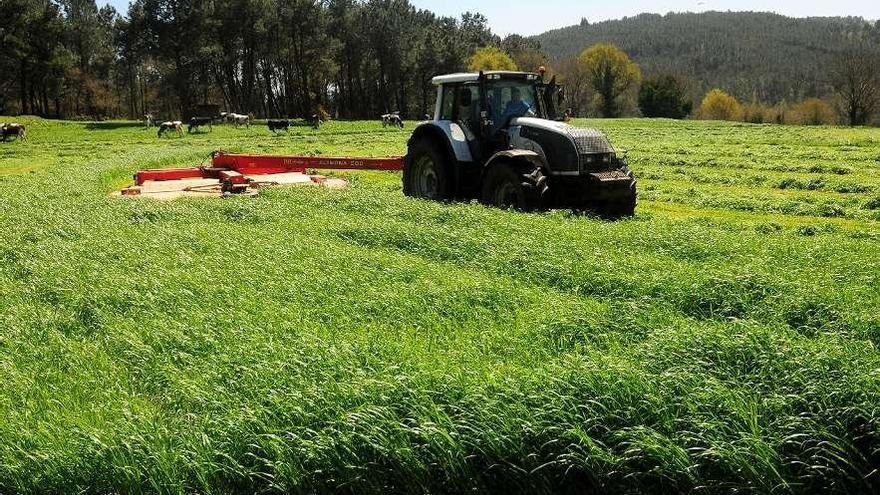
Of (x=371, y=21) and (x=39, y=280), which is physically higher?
(x=371, y=21)

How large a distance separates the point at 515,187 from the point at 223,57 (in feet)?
182

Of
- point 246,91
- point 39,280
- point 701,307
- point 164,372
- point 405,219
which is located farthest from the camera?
point 246,91

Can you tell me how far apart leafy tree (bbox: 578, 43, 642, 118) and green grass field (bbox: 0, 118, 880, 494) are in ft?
280

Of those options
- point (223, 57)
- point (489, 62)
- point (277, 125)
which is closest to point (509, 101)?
point (277, 125)

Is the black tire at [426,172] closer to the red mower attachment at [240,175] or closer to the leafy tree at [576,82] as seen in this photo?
the red mower attachment at [240,175]

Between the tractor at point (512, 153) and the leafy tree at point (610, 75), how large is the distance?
80.4 metres

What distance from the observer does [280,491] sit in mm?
3814

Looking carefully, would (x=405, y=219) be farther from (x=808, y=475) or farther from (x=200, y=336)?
(x=808, y=475)

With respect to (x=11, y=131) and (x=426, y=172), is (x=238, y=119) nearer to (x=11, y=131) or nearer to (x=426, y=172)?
(x=11, y=131)

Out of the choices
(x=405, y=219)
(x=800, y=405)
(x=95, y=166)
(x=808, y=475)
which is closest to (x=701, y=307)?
(x=800, y=405)

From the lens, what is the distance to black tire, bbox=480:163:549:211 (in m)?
11.5

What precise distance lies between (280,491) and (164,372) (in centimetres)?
159

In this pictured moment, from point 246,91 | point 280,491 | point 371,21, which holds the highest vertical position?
point 371,21

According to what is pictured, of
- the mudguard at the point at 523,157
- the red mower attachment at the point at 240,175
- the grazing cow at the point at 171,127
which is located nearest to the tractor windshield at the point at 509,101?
the mudguard at the point at 523,157
